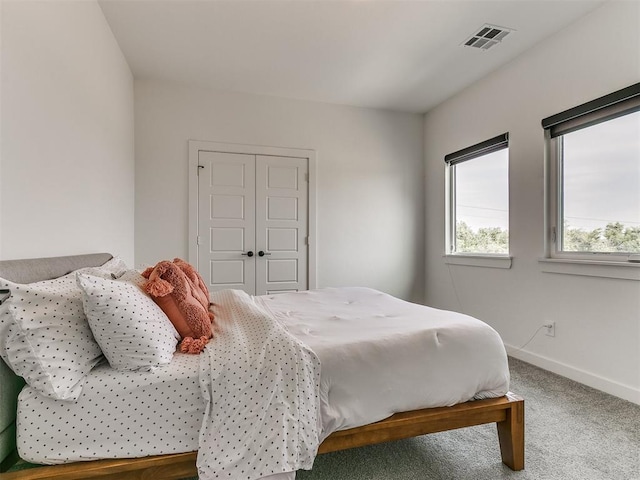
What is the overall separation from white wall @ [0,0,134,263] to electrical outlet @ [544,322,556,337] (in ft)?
11.3

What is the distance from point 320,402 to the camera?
4.09 feet

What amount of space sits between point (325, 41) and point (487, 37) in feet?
4.34

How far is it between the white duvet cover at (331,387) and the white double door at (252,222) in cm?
190

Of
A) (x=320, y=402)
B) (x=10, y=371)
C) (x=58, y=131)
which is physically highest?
(x=58, y=131)

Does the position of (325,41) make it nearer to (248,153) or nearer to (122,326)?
(248,153)

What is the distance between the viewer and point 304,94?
147 inches

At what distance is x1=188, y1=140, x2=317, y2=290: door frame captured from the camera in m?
3.52

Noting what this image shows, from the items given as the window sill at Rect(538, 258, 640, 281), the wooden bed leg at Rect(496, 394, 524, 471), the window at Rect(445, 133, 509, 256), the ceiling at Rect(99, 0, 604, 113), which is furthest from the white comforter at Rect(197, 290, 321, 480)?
the window at Rect(445, 133, 509, 256)

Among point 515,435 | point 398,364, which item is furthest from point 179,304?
point 515,435

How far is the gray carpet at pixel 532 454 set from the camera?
1.48m

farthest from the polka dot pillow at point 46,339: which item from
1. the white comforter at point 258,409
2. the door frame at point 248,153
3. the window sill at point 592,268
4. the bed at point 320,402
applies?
the window sill at point 592,268

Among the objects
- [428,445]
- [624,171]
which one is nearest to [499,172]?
[624,171]

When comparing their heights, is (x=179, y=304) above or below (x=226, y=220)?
below

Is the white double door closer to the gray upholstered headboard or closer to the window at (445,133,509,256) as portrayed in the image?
the window at (445,133,509,256)
